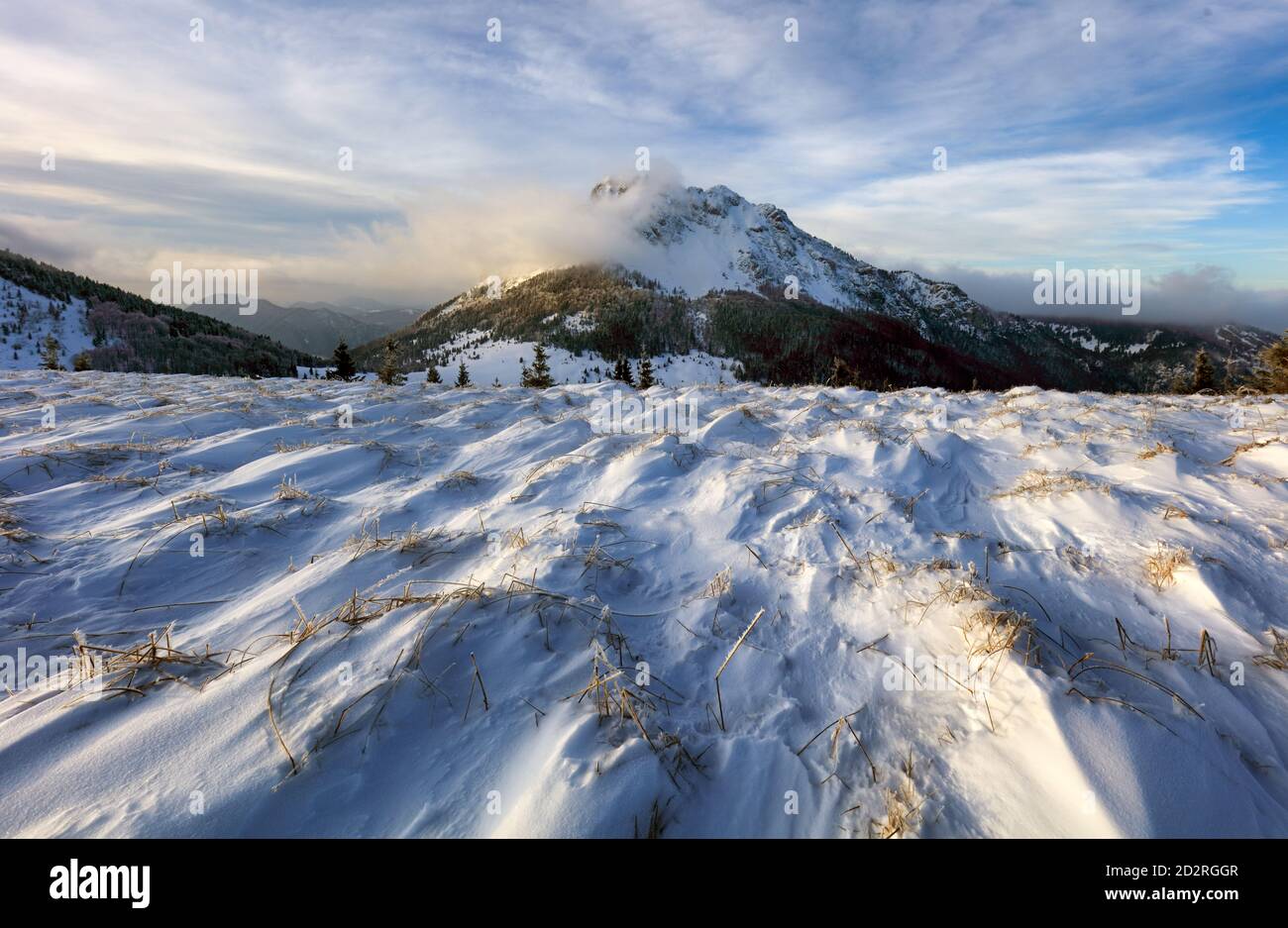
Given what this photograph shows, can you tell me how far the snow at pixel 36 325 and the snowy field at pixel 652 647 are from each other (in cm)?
4152

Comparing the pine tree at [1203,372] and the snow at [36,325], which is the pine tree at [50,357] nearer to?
the snow at [36,325]

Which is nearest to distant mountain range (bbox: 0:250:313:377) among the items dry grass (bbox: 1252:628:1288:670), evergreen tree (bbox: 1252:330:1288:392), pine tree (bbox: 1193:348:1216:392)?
dry grass (bbox: 1252:628:1288:670)

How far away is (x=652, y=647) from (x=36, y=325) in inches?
2164

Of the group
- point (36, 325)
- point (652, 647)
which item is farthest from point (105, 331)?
point (652, 647)

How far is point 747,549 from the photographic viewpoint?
11.4ft

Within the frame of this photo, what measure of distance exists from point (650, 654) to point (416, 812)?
3.86ft

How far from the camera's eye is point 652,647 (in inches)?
101

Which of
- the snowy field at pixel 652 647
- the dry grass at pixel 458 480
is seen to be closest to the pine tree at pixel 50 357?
the snowy field at pixel 652 647

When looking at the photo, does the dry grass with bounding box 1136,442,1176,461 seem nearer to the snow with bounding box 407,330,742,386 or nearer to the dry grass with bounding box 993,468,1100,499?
the dry grass with bounding box 993,468,1100,499

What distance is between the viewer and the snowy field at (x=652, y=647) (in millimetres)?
1727
